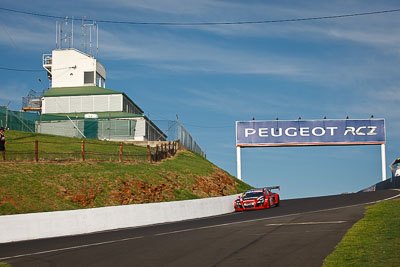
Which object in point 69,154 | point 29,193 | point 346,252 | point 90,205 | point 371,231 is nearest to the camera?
point 346,252

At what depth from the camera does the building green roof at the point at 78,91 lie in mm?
64312

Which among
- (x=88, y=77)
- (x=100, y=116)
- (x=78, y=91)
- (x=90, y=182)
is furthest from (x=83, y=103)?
(x=90, y=182)

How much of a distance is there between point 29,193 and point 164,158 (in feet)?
72.5

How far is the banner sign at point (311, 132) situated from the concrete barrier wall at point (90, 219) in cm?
2959

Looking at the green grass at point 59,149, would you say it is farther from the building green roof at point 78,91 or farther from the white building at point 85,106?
the building green roof at point 78,91

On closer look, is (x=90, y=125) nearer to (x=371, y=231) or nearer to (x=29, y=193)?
(x=29, y=193)

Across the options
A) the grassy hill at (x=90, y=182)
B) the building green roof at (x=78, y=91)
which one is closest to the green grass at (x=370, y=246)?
the grassy hill at (x=90, y=182)

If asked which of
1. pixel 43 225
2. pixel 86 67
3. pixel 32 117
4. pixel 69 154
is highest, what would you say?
pixel 86 67

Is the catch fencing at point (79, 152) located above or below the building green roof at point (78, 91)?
below

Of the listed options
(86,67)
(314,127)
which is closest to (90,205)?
(314,127)

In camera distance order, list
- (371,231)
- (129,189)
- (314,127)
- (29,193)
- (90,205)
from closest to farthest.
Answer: (371,231) → (29,193) → (90,205) → (129,189) → (314,127)

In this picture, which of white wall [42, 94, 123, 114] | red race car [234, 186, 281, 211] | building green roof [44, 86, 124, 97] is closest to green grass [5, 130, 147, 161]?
red race car [234, 186, 281, 211]

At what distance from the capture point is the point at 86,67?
70.4 meters

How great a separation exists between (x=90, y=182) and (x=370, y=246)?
72.8 ft
